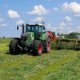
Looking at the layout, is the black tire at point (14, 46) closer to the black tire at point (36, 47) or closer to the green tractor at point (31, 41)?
the green tractor at point (31, 41)

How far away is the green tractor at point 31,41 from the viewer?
20339mm

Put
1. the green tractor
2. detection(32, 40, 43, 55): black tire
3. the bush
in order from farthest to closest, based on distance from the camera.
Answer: the bush → the green tractor → detection(32, 40, 43, 55): black tire

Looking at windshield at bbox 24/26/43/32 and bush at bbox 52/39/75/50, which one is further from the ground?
windshield at bbox 24/26/43/32

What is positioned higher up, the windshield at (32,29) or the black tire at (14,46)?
the windshield at (32,29)

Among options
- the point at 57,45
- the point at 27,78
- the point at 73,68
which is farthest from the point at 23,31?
the point at 27,78

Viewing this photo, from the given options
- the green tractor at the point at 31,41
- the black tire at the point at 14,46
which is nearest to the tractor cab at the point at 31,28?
the green tractor at the point at 31,41

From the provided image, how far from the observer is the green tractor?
20.3m

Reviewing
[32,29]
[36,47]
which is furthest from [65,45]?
[36,47]

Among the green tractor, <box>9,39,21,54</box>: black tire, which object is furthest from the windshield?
<box>9,39,21,54</box>: black tire

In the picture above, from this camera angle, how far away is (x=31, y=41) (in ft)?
69.2

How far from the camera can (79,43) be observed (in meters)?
25.1

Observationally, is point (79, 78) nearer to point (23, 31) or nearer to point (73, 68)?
point (73, 68)

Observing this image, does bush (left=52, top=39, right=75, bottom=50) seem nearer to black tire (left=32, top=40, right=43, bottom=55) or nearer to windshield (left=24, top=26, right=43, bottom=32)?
windshield (left=24, top=26, right=43, bottom=32)

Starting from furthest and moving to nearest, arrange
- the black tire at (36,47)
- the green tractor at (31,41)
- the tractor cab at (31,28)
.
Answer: the tractor cab at (31,28) → the green tractor at (31,41) → the black tire at (36,47)
